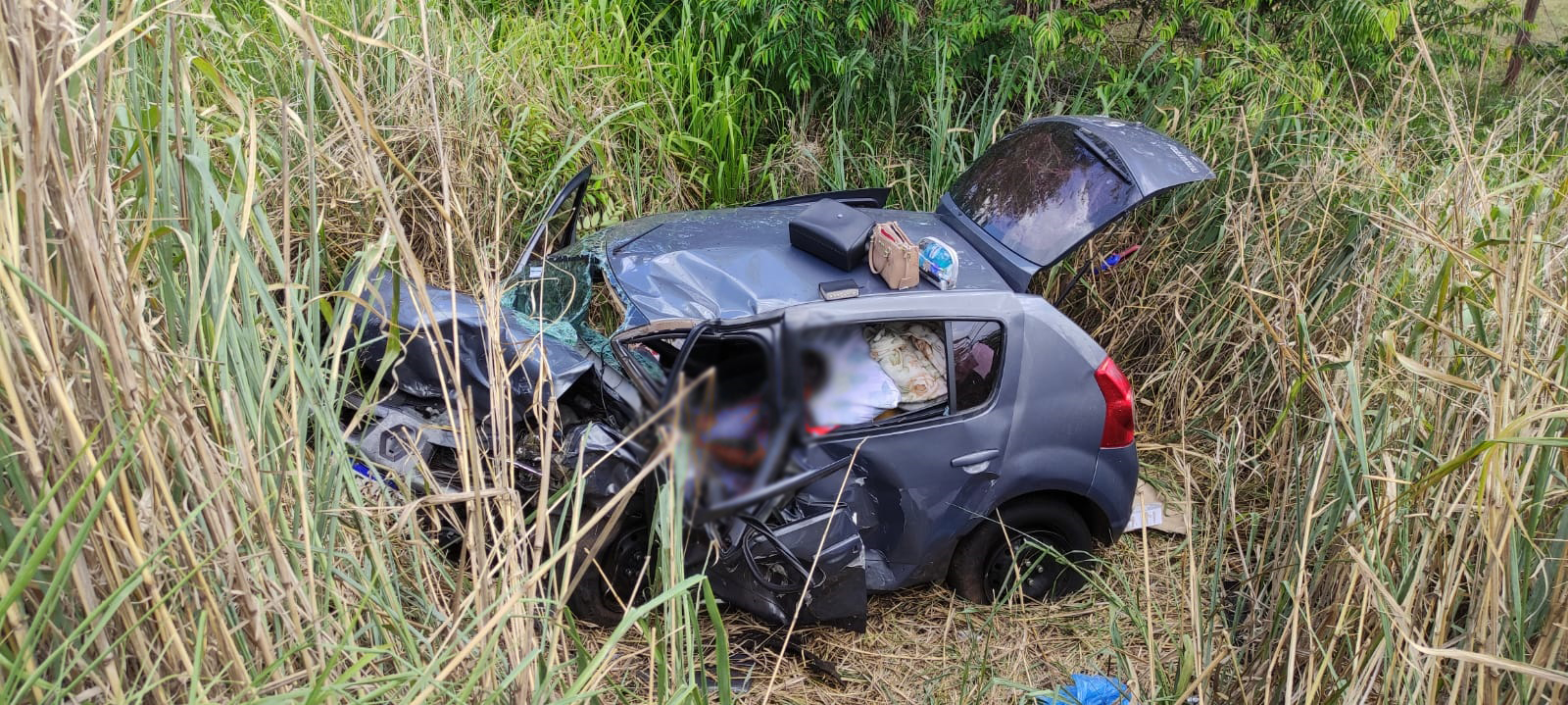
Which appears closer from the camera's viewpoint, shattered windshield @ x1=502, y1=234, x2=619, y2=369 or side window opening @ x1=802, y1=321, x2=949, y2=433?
side window opening @ x1=802, y1=321, x2=949, y2=433

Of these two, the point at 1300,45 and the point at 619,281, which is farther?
the point at 1300,45

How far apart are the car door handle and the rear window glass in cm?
78

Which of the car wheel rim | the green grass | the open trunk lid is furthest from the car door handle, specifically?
the open trunk lid

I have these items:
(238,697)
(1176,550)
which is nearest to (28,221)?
(238,697)

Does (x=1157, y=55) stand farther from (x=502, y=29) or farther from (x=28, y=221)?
(x=28, y=221)

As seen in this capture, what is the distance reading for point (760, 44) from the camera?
4.85m

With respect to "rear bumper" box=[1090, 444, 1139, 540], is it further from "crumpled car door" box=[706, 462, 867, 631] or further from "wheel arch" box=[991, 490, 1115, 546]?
"crumpled car door" box=[706, 462, 867, 631]

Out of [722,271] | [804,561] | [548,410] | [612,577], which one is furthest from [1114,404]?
[548,410]

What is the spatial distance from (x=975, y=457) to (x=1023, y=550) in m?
0.53

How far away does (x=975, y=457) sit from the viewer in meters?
3.04

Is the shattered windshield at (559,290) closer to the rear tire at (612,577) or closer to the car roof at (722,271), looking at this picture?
the car roof at (722,271)

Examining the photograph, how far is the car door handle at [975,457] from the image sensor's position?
119 inches

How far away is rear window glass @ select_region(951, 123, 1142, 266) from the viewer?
11.2 ft

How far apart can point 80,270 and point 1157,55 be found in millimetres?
5074
